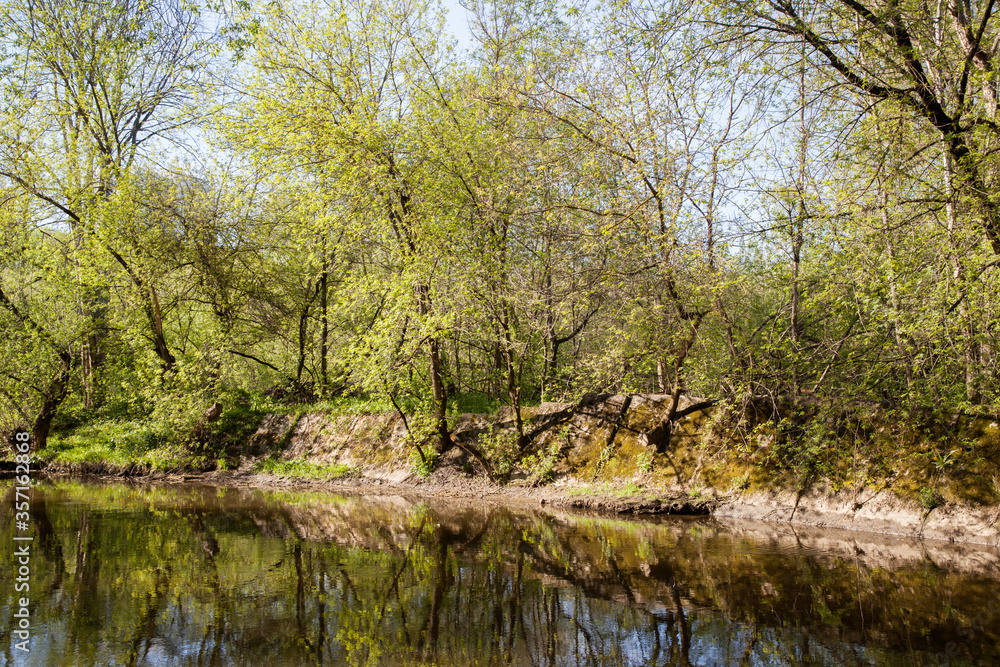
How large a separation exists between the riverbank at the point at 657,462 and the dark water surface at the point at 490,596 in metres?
0.91

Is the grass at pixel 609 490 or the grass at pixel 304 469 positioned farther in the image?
the grass at pixel 304 469

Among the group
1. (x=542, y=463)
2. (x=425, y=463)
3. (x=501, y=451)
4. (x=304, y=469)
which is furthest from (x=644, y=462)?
(x=304, y=469)

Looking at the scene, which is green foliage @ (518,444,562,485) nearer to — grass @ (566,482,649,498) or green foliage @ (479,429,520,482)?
green foliage @ (479,429,520,482)

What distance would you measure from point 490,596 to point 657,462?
19.6ft

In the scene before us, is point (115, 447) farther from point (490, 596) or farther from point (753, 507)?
point (753, 507)

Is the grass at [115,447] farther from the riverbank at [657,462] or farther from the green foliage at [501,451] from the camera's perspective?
the green foliage at [501,451]

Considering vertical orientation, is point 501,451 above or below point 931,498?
above

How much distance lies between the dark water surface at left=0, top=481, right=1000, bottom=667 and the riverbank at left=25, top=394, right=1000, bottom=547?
91 centimetres

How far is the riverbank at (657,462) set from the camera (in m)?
8.27

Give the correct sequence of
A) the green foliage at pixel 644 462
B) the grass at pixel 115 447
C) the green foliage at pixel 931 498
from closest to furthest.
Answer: the green foliage at pixel 931 498
the green foliage at pixel 644 462
the grass at pixel 115 447

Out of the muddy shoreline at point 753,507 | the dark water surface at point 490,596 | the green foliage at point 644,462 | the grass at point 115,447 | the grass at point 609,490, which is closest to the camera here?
the dark water surface at point 490,596

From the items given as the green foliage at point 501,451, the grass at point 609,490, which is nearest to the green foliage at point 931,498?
the grass at point 609,490

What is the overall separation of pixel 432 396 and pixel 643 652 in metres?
9.91

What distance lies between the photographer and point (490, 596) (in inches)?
225
